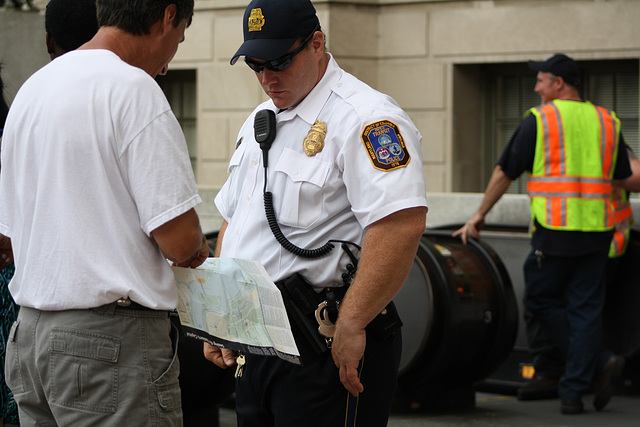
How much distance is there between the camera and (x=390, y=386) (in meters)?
3.09

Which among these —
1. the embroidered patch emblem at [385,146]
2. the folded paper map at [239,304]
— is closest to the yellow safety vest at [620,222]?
the embroidered patch emblem at [385,146]

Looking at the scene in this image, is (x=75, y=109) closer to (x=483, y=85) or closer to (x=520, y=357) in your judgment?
(x=520, y=357)

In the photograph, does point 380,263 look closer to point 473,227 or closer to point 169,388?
point 169,388

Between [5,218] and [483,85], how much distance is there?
1002cm

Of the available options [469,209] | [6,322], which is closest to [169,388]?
[6,322]

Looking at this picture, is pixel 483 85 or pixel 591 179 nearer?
pixel 591 179

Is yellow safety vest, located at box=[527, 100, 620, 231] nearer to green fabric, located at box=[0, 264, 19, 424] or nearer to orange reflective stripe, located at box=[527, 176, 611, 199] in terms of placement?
orange reflective stripe, located at box=[527, 176, 611, 199]

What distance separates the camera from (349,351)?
2.90 m

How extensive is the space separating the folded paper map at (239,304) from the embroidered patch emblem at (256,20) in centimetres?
74

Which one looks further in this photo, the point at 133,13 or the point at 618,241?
the point at 618,241

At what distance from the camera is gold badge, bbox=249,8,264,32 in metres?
3.05

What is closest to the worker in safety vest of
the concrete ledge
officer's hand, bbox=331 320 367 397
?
the concrete ledge

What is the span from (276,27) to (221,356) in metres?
1.07

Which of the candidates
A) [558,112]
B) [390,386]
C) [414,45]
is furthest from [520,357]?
[414,45]
